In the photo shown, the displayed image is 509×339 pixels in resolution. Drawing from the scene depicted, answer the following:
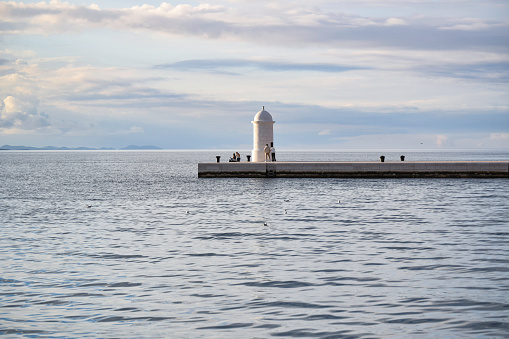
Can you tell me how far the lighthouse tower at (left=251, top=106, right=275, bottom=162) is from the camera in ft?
188

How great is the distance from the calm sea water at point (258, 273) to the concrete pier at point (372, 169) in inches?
787

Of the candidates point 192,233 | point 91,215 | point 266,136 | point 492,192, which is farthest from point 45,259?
point 266,136

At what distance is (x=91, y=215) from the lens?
92.0 ft

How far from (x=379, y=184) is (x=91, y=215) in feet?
79.1

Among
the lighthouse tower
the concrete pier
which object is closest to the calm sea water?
the concrete pier

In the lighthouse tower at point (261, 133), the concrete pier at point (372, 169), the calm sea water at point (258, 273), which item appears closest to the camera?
the calm sea water at point (258, 273)

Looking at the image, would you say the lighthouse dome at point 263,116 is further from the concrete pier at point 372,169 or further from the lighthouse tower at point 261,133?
the concrete pier at point 372,169

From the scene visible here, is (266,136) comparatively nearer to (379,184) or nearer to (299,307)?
(379,184)

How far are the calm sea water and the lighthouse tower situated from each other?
28.8 meters

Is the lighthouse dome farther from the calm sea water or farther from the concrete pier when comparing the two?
the calm sea water

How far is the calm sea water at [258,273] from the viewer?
969 centimetres

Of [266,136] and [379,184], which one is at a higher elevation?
[266,136]

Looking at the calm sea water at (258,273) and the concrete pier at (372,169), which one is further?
the concrete pier at (372,169)

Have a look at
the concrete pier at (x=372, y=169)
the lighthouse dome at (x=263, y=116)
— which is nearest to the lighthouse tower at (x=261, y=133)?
the lighthouse dome at (x=263, y=116)
